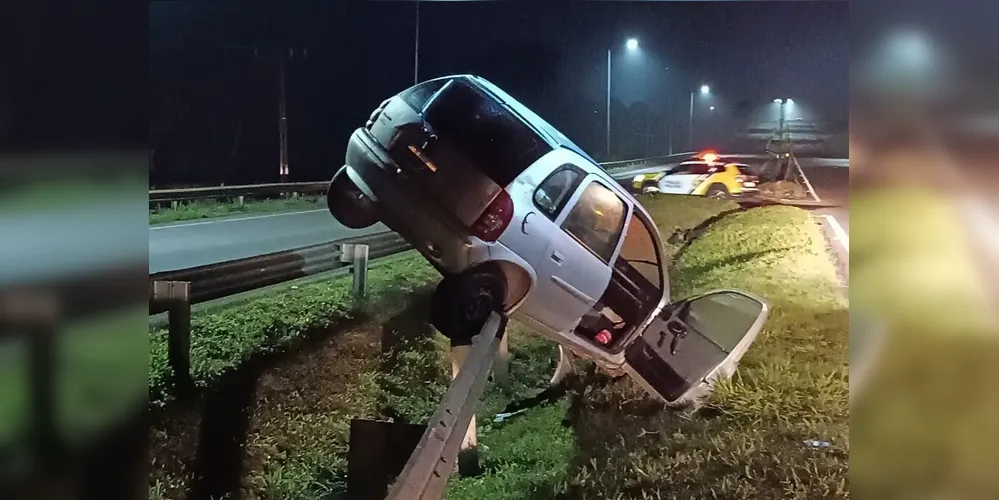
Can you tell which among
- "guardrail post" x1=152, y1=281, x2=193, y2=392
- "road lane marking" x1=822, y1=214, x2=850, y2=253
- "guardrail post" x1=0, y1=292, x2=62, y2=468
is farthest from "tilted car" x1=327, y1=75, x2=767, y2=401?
"guardrail post" x1=0, y1=292, x2=62, y2=468

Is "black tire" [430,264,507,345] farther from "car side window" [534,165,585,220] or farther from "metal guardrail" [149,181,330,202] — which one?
"metal guardrail" [149,181,330,202]

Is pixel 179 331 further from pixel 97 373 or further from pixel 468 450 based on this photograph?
pixel 468 450

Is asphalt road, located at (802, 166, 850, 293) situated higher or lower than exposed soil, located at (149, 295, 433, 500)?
higher

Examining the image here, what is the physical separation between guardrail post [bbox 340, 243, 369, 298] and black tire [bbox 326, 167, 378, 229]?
5 centimetres

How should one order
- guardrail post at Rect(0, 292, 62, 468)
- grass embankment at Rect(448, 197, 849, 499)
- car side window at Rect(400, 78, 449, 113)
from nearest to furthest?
1. grass embankment at Rect(448, 197, 849, 499)
2. car side window at Rect(400, 78, 449, 113)
3. guardrail post at Rect(0, 292, 62, 468)

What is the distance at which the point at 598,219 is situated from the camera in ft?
6.53

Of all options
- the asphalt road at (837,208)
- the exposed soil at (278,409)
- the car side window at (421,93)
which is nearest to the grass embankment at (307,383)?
the exposed soil at (278,409)

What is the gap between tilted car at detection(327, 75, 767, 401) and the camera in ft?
6.49

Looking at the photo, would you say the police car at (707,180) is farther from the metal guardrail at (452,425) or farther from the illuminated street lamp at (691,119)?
the metal guardrail at (452,425)

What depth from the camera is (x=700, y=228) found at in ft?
6.51

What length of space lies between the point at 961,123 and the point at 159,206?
189cm

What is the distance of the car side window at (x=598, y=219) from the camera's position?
6.51 feet

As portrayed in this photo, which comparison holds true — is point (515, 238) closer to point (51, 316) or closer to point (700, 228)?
point (700, 228)

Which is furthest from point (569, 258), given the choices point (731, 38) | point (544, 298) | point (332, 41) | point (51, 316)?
point (51, 316)
